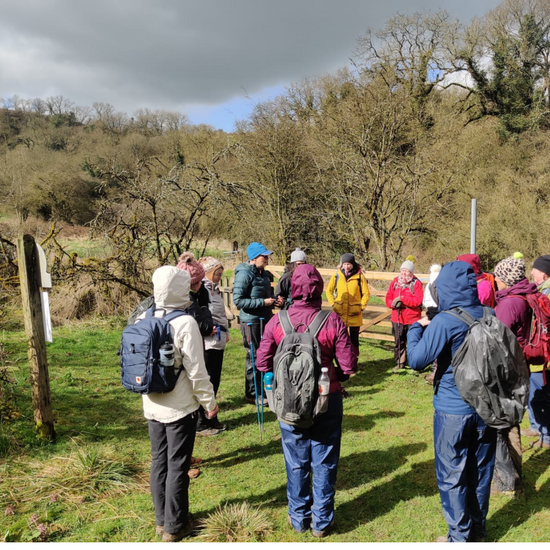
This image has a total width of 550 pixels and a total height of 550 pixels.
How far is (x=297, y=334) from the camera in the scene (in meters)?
2.82

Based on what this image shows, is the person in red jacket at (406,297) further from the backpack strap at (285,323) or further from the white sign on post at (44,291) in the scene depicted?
the white sign on post at (44,291)

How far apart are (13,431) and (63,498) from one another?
132 centimetres

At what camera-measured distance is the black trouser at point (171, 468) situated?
2.84 metres

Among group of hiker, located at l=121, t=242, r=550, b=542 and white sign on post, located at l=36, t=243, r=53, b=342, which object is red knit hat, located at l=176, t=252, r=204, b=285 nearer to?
group of hiker, located at l=121, t=242, r=550, b=542

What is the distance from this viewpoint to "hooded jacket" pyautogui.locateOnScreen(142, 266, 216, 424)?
9.10ft

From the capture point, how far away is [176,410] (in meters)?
2.82

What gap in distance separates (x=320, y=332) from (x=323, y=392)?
0.40m

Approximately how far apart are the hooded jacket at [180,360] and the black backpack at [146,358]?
9 centimetres

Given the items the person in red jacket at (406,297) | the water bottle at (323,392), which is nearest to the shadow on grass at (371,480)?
the water bottle at (323,392)

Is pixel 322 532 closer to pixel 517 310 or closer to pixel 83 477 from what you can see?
pixel 83 477

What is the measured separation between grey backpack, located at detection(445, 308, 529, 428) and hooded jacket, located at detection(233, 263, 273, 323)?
291 cm

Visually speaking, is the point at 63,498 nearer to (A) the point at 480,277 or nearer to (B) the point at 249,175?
(A) the point at 480,277

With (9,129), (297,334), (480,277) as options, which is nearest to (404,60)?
(480,277)

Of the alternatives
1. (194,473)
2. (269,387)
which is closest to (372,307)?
(194,473)
